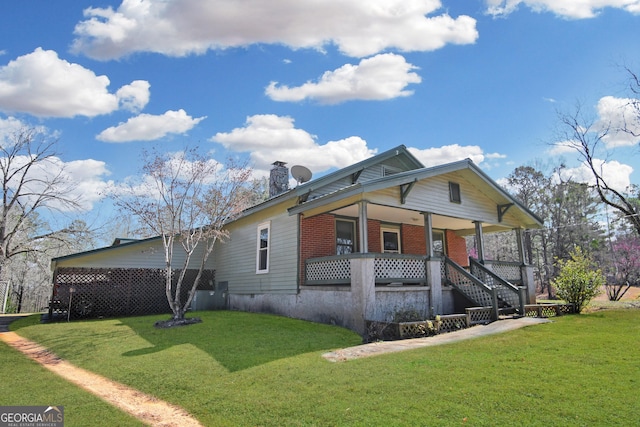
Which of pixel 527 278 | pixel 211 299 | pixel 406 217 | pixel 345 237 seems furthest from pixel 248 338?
pixel 527 278

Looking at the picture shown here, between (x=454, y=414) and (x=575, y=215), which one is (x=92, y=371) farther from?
(x=575, y=215)

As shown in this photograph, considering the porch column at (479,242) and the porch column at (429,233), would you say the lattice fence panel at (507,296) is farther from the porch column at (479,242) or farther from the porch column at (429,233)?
the porch column at (429,233)

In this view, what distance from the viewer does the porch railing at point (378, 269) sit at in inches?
460

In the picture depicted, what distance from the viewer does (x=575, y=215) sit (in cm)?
3822

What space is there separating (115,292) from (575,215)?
1554 inches

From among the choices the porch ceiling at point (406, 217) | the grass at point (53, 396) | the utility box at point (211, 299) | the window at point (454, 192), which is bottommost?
the grass at point (53, 396)

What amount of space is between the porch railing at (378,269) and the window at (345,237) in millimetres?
2153

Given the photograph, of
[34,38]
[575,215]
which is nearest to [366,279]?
[34,38]

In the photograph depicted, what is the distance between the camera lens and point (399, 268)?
12.1 metres

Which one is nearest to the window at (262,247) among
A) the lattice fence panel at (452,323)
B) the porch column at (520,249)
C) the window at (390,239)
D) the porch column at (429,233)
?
the window at (390,239)

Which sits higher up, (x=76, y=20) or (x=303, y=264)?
(x=76, y=20)

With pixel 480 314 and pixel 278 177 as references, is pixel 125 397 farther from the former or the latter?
pixel 278 177

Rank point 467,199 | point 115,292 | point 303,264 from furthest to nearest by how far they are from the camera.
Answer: point 115,292
point 467,199
point 303,264

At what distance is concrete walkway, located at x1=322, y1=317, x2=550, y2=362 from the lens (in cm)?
780
